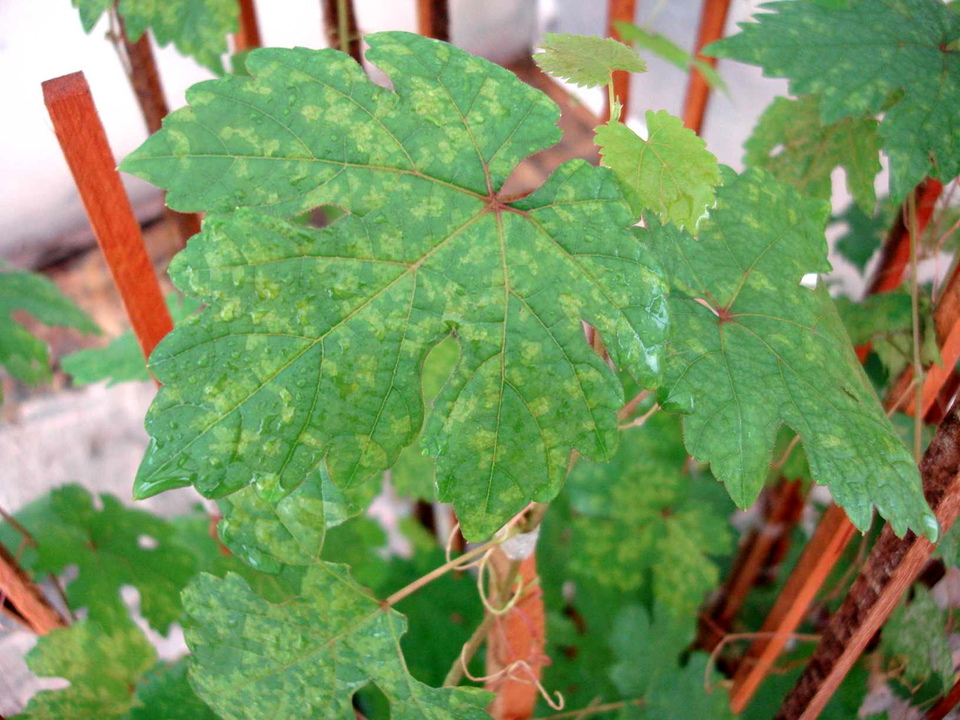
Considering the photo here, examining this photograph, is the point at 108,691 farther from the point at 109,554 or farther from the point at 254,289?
the point at 254,289

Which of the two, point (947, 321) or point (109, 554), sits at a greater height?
point (947, 321)

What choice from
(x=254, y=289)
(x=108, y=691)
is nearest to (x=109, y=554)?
(x=108, y=691)

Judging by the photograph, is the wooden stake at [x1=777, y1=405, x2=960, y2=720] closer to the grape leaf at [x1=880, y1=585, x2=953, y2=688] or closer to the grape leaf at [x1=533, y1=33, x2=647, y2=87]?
the grape leaf at [x1=880, y1=585, x2=953, y2=688]

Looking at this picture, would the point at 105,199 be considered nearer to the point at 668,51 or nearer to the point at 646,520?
the point at 668,51

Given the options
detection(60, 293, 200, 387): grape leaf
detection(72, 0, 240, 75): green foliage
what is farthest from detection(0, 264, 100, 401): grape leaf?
detection(72, 0, 240, 75): green foliage

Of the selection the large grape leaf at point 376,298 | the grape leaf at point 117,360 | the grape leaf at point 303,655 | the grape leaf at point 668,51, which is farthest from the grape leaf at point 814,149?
the grape leaf at point 117,360
